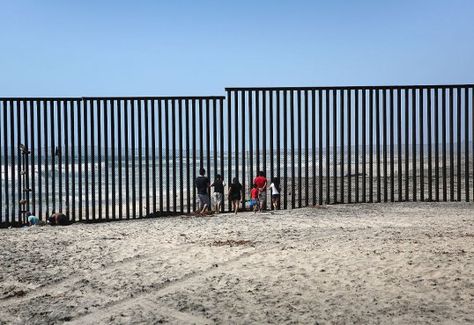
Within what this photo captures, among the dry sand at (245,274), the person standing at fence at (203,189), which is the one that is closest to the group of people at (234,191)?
the person standing at fence at (203,189)

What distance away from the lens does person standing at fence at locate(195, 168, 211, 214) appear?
41.8 feet

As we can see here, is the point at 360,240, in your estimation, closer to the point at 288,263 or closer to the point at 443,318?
the point at 288,263

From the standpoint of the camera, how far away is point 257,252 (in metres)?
7.74

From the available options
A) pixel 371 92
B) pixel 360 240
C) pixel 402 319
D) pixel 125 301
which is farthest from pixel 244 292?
pixel 371 92

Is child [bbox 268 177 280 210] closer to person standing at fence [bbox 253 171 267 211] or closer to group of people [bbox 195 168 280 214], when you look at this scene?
group of people [bbox 195 168 280 214]

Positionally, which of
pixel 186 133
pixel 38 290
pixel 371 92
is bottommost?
pixel 38 290

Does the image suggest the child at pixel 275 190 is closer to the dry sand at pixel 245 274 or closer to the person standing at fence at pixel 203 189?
the person standing at fence at pixel 203 189

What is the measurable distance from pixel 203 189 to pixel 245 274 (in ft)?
21.2

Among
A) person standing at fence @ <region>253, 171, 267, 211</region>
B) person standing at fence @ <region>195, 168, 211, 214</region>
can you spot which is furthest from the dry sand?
person standing at fence @ <region>253, 171, 267, 211</region>

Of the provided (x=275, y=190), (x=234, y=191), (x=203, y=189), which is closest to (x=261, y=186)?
(x=275, y=190)

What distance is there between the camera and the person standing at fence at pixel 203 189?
41.8ft

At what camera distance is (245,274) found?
6.48 meters

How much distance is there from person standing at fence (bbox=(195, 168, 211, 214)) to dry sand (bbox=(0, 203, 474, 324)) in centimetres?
226

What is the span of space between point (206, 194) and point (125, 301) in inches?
292
